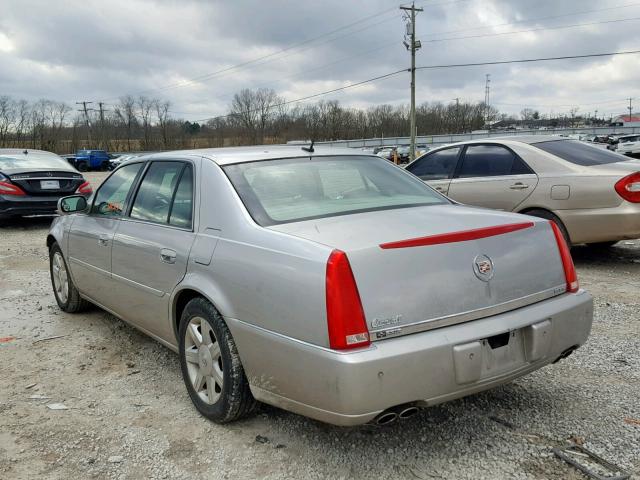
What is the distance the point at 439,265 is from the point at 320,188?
3.55 feet

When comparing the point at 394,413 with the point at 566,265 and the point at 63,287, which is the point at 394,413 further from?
the point at 63,287

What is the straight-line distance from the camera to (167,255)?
323 centimetres

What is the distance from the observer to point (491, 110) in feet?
322

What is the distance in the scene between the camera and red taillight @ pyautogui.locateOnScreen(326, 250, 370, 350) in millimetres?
2201

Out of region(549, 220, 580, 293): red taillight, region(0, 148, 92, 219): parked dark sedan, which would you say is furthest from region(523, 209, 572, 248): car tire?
region(0, 148, 92, 219): parked dark sedan

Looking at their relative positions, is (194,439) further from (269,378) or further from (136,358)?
(136,358)

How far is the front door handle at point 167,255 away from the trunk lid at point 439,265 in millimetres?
836

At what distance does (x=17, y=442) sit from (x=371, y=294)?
2111mm

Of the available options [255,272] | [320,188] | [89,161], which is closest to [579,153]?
[320,188]

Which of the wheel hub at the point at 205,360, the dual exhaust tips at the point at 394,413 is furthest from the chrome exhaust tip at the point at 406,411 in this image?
the wheel hub at the point at 205,360

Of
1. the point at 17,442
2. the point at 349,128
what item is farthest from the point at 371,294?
the point at 349,128

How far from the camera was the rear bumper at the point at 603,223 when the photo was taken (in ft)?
19.1

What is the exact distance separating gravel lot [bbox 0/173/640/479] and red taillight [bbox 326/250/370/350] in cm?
72

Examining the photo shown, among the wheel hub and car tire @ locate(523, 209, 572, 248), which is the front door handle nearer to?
the wheel hub
